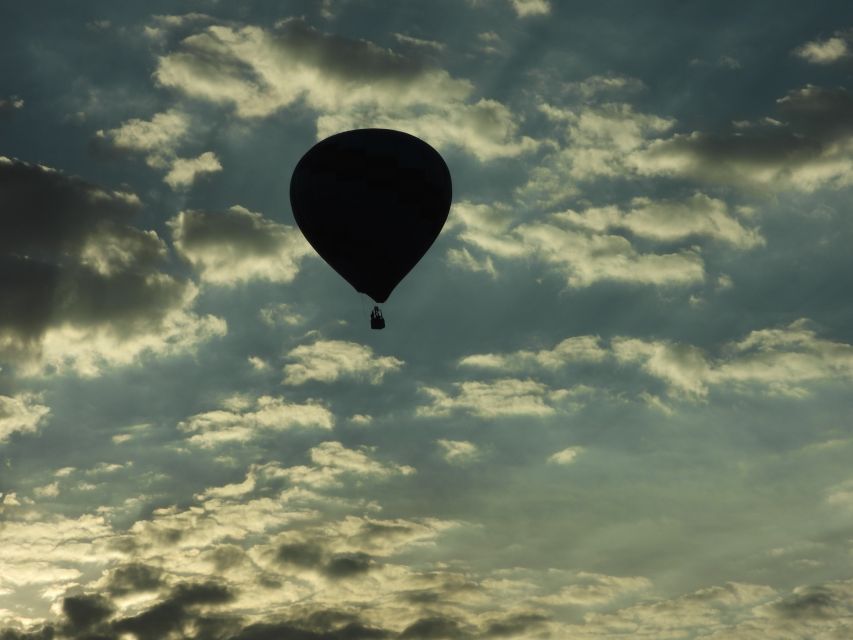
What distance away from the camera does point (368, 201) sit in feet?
267

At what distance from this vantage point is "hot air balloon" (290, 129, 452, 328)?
8150cm

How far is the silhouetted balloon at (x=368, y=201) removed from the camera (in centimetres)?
8150

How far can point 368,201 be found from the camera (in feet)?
267

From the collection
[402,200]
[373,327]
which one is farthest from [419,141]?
[373,327]

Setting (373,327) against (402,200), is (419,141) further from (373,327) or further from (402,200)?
(373,327)

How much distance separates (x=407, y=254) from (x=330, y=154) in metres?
7.60

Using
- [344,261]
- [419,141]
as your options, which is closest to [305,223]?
[344,261]

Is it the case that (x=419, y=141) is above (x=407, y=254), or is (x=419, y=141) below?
above

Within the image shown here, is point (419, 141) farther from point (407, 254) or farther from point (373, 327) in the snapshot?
point (373, 327)

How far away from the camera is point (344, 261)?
82375 millimetres

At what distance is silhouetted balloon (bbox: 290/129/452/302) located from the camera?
267 feet

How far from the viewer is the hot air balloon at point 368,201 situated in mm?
81500

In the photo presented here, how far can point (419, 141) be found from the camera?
274 ft

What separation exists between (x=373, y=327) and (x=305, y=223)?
7.91 meters
